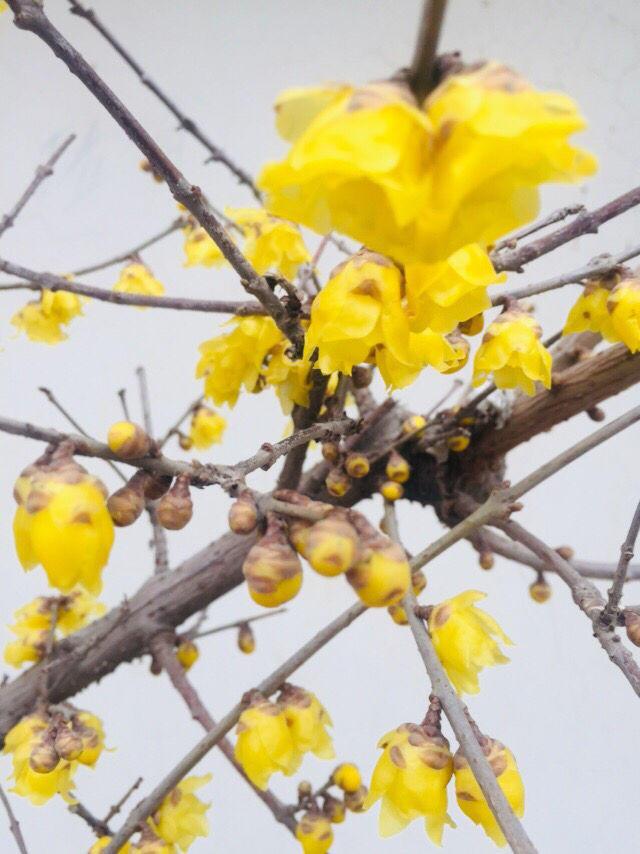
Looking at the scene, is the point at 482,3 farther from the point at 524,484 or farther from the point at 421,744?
the point at 421,744

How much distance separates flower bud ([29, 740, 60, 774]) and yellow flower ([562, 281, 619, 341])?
443 millimetres

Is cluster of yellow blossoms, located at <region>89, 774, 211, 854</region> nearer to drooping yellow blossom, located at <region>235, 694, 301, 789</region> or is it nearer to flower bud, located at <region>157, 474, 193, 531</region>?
drooping yellow blossom, located at <region>235, 694, 301, 789</region>

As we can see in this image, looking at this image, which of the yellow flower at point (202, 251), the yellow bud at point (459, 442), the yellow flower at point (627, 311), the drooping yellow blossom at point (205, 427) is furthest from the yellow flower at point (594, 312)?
the drooping yellow blossom at point (205, 427)

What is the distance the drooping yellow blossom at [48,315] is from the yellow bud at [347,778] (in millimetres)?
542

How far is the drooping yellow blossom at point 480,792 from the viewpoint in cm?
34

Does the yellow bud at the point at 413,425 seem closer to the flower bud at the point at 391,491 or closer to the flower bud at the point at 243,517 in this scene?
the flower bud at the point at 391,491

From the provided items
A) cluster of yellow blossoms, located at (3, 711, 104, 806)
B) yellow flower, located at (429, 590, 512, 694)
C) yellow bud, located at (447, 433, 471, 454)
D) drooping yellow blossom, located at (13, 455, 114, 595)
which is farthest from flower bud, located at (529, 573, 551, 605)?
drooping yellow blossom, located at (13, 455, 114, 595)

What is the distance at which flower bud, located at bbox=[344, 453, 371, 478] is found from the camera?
0.53 m

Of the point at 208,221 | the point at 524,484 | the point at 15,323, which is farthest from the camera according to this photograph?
the point at 15,323

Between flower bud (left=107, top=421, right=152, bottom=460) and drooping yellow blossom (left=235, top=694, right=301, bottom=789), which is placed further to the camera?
drooping yellow blossom (left=235, top=694, right=301, bottom=789)

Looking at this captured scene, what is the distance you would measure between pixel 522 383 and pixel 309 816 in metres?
0.36

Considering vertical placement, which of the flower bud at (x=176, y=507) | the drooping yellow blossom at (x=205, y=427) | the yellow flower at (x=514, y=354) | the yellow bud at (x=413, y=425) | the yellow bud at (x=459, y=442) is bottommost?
the flower bud at (x=176, y=507)

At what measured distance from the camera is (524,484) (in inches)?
16.2

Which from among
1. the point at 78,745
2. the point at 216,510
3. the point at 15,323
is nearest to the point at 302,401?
the point at 78,745
